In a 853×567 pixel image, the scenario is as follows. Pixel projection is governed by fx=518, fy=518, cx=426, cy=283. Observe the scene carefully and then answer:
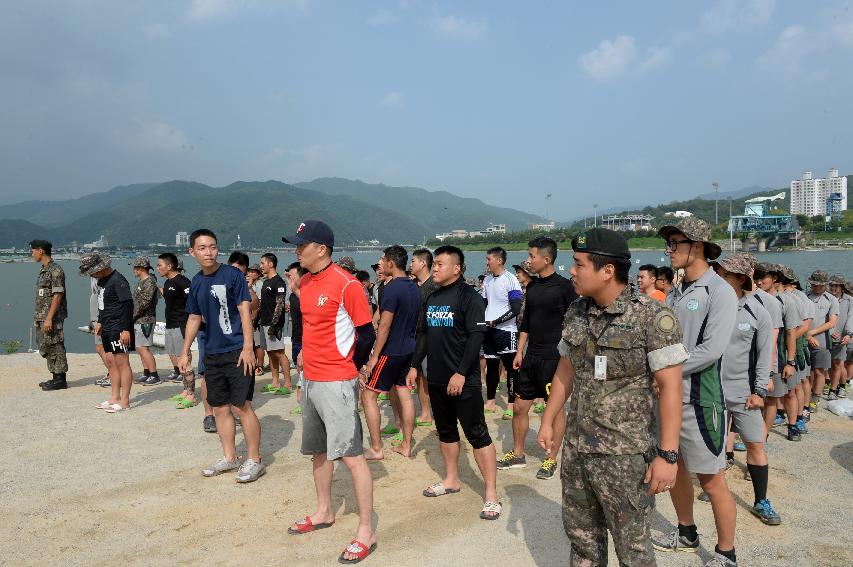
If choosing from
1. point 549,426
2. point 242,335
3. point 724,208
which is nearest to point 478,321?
point 549,426

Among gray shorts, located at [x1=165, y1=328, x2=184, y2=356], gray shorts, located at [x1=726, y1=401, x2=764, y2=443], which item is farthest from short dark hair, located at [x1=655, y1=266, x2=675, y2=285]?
gray shorts, located at [x1=165, y1=328, x2=184, y2=356]

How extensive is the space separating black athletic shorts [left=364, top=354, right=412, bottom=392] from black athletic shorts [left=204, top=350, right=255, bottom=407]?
4.15ft

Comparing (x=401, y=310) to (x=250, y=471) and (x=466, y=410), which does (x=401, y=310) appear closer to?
(x=466, y=410)

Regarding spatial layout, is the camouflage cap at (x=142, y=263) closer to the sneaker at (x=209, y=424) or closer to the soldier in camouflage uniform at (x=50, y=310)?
the soldier in camouflage uniform at (x=50, y=310)

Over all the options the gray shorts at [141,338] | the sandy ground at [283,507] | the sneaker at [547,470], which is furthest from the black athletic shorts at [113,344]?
the sneaker at [547,470]

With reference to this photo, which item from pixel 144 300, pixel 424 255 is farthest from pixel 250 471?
pixel 144 300

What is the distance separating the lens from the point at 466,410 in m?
4.46

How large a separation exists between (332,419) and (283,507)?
4.62 feet

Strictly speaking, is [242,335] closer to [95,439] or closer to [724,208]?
[95,439]

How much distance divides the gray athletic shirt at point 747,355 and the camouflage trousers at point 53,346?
9965mm

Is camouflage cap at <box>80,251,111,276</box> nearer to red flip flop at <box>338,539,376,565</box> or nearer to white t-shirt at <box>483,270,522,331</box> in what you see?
white t-shirt at <box>483,270,522,331</box>

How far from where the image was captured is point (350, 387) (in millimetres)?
3975

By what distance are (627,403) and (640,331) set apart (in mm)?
365

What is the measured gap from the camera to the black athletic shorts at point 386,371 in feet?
18.6
